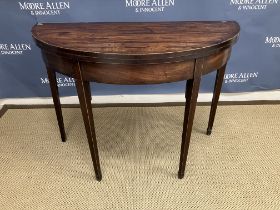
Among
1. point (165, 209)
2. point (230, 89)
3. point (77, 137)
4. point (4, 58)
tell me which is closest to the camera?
point (165, 209)

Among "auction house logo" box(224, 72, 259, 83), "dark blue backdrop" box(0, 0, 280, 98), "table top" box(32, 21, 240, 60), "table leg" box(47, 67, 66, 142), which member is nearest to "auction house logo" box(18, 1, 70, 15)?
"dark blue backdrop" box(0, 0, 280, 98)

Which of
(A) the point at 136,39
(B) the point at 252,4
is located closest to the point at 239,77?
(B) the point at 252,4

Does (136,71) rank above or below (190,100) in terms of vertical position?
above

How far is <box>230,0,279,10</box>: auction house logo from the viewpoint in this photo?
1489 mm

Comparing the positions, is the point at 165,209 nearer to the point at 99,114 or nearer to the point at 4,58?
the point at 99,114

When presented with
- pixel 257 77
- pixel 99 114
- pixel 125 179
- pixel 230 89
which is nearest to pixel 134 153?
pixel 125 179

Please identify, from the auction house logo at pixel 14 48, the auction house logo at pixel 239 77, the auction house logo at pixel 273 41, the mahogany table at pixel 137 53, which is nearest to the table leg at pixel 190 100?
the mahogany table at pixel 137 53

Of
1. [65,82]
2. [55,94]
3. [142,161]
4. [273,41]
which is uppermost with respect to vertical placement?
[273,41]

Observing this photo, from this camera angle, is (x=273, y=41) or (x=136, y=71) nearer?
(x=136, y=71)

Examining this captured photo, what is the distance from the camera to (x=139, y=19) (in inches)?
60.5

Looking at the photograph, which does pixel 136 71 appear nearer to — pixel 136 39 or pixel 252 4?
pixel 136 39

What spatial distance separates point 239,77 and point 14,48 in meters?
1.41

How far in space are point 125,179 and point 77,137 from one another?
44 cm

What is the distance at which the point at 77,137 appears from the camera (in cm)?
155
